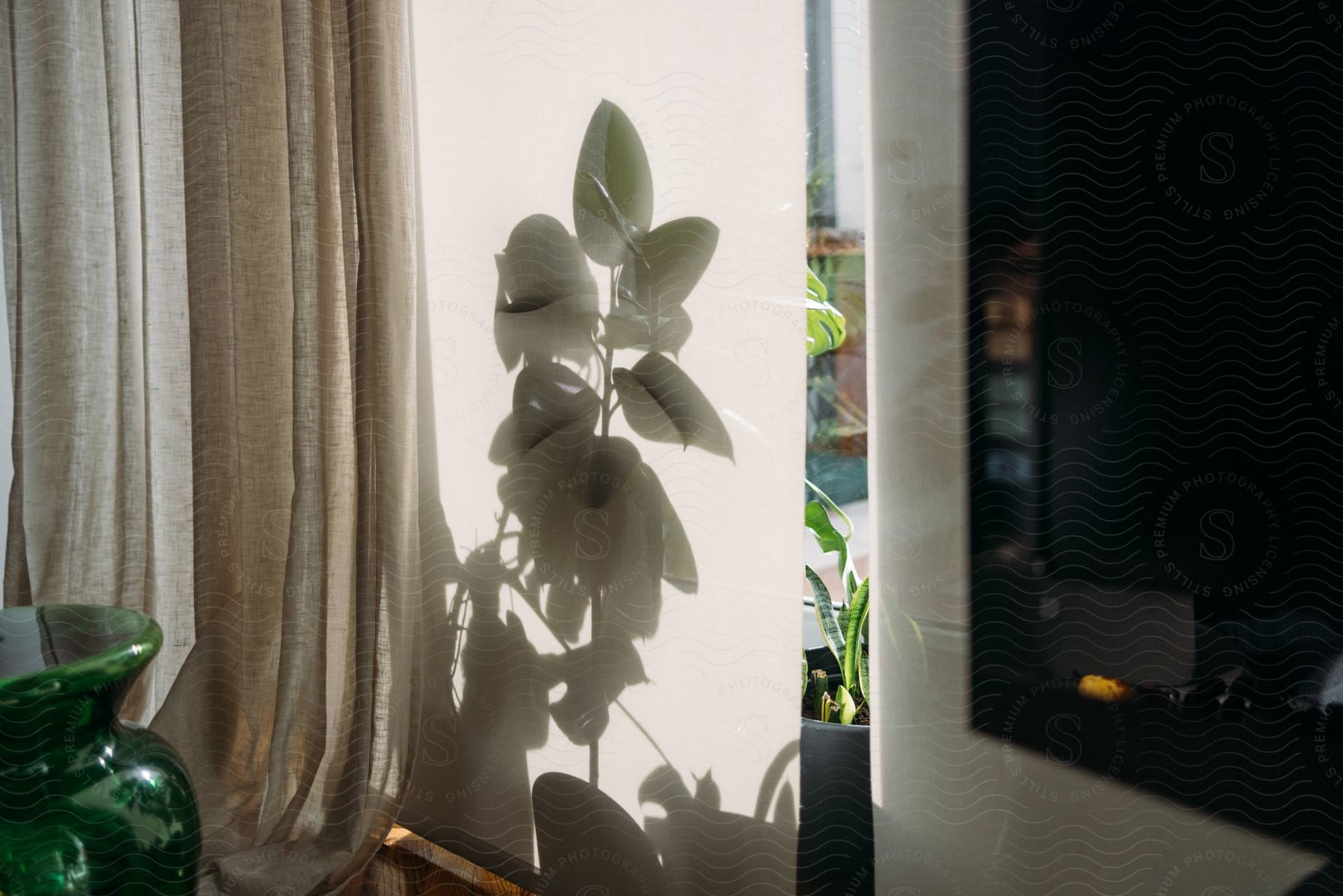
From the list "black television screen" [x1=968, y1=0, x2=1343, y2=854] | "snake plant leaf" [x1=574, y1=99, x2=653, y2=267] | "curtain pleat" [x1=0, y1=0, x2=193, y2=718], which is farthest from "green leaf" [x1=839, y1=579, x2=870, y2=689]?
"curtain pleat" [x1=0, y1=0, x2=193, y2=718]

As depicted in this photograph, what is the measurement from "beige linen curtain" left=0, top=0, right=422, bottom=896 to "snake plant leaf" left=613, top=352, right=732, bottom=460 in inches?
11.5

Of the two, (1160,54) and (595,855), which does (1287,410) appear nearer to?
(1160,54)

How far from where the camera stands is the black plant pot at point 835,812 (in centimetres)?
68

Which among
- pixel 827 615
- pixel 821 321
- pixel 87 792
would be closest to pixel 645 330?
pixel 821 321

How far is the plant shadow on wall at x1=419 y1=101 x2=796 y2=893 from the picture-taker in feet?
2.46

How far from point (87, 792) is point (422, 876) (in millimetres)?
374

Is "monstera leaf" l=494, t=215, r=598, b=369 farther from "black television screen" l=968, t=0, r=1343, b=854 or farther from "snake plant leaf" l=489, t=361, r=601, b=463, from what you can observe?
"black television screen" l=968, t=0, r=1343, b=854

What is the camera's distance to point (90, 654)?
79 centimetres

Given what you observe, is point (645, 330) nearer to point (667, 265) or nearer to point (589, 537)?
point (667, 265)

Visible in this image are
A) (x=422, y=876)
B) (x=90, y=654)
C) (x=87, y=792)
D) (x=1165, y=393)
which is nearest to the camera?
(x=1165, y=393)

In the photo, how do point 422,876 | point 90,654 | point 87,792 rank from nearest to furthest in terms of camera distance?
point 87,792 < point 90,654 < point 422,876

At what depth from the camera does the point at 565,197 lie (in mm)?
805

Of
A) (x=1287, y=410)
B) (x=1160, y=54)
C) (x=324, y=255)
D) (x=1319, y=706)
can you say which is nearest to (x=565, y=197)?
(x=324, y=255)

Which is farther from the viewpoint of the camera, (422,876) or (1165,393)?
(422,876)
